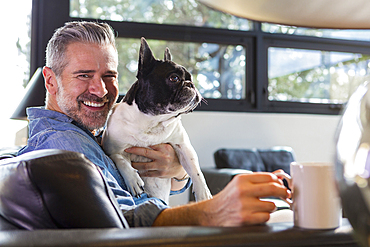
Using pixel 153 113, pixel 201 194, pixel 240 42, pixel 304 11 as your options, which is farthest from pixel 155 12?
pixel 304 11

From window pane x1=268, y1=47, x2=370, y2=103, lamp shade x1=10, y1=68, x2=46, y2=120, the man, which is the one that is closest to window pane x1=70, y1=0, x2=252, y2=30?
window pane x1=268, y1=47, x2=370, y2=103

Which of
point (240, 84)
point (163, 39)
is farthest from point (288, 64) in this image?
point (163, 39)

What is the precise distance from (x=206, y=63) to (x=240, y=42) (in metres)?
0.40

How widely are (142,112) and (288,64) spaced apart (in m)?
2.60

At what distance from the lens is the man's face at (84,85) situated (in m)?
1.36

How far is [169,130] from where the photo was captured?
4.64ft

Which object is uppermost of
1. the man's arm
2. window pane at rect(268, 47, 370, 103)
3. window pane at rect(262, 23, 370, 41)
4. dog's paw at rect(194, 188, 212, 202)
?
window pane at rect(262, 23, 370, 41)

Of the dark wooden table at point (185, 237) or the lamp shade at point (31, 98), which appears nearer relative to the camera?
the dark wooden table at point (185, 237)

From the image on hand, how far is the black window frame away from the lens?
314 centimetres

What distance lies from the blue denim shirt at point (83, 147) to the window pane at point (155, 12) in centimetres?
216

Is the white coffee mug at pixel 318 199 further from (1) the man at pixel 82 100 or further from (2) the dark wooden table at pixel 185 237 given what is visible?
(1) the man at pixel 82 100

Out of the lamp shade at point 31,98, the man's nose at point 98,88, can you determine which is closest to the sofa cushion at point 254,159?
the lamp shade at point 31,98

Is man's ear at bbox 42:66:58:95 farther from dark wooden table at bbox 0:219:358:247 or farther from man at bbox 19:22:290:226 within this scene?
dark wooden table at bbox 0:219:358:247

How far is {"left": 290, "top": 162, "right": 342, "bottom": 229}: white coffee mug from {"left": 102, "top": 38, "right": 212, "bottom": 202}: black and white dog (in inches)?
27.1
